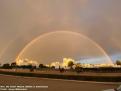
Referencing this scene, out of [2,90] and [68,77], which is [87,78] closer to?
[68,77]

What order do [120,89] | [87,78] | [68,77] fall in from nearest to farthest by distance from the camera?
[120,89] < [87,78] < [68,77]

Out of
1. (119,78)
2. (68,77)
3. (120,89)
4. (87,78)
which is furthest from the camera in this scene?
(68,77)

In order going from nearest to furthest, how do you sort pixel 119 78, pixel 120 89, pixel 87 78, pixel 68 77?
pixel 120 89 → pixel 119 78 → pixel 87 78 → pixel 68 77

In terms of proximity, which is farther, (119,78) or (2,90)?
(119,78)

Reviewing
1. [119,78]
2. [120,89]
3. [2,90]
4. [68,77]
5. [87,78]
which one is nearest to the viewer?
[120,89]

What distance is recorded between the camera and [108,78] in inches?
1630

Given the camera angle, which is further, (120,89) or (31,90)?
(31,90)

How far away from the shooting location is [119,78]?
40625mm

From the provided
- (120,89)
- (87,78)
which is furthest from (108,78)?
(120,89)

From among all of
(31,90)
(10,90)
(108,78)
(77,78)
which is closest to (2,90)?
(10,90)

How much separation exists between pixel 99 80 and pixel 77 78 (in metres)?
6.08

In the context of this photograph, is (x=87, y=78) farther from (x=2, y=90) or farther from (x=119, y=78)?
(x=2, y=90)

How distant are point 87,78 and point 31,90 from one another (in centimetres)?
2007

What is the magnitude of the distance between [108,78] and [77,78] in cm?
758
